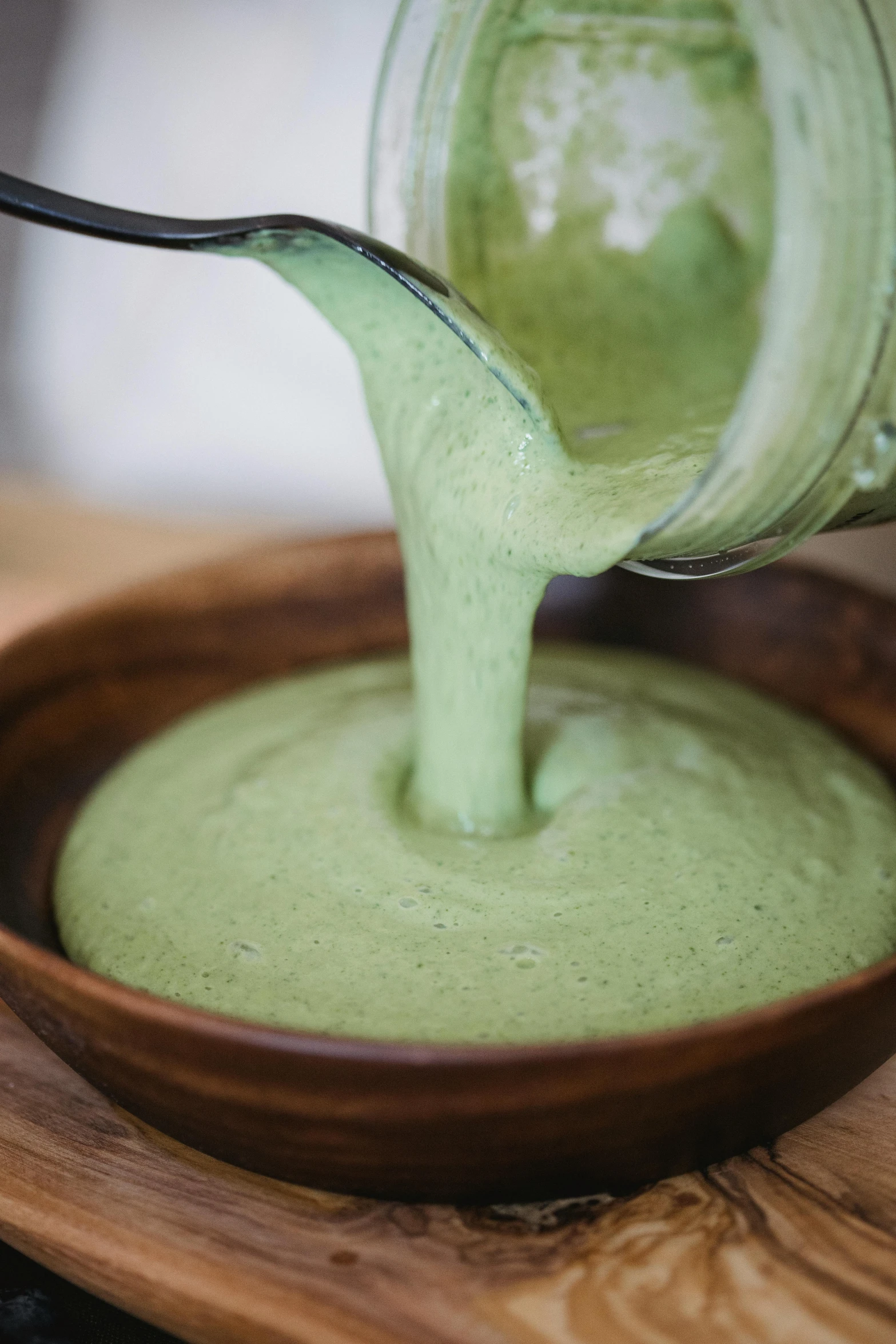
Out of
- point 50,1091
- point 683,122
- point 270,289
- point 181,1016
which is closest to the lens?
point 181,1016

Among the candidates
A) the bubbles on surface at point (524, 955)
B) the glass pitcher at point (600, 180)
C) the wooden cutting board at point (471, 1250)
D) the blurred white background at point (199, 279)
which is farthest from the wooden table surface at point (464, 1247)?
the blurred white background at point (199, 279)

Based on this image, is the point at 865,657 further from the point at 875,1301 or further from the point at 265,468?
the point at 265,468

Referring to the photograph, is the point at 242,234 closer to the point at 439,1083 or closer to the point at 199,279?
the point at 439,1083

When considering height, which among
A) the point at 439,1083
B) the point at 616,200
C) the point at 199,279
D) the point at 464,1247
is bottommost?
the point at 464,1247

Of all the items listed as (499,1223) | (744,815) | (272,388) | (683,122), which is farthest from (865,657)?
(272,388)

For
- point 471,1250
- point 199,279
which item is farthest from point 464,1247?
point 199,279

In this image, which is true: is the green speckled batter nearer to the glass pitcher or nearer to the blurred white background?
the glass pitcher

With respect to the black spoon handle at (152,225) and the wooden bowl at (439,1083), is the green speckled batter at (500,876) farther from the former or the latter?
the black spoon handle at (152,225)
